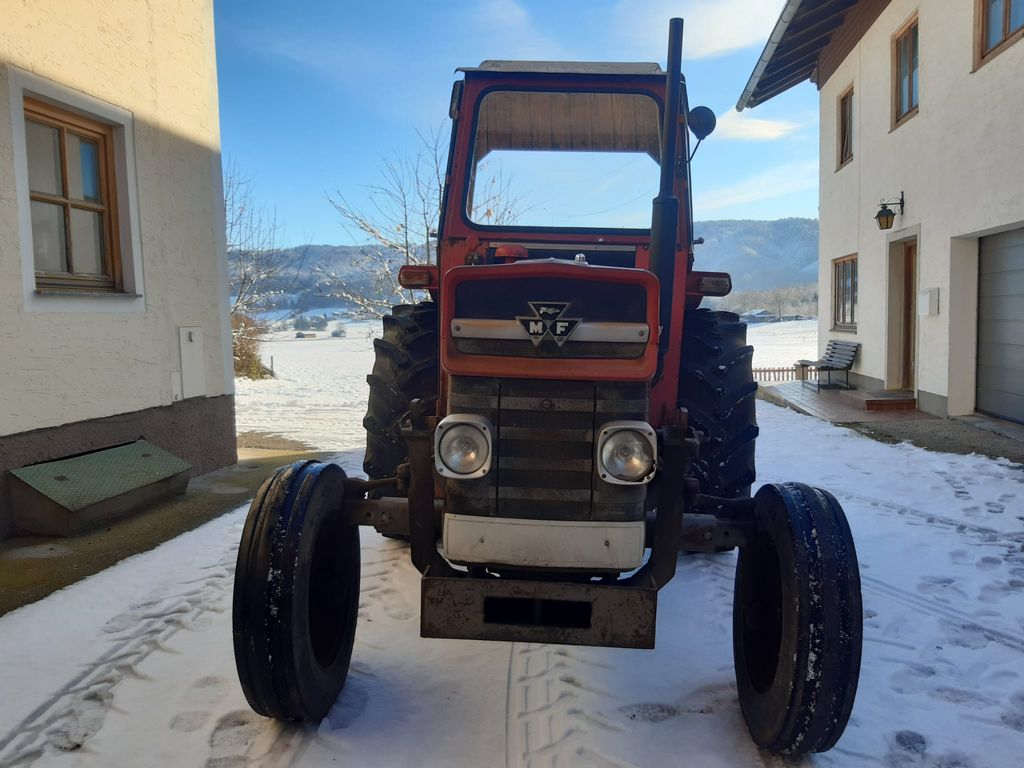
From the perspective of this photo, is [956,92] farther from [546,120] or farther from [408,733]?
[408,733]

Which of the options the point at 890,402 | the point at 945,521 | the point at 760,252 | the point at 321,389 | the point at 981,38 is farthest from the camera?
the point at 760,252

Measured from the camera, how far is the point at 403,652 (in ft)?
10.2

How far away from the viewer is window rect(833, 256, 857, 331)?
11.8 metres

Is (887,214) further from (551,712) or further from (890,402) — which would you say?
(551,712)

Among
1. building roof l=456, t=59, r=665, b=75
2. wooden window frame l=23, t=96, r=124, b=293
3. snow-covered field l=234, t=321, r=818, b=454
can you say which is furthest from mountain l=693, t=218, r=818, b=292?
building roof l=456, t=59, r=665, b=75

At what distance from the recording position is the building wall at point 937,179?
23.5ft

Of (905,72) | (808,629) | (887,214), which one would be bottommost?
(808,629)

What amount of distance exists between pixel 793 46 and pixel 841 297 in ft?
13.4

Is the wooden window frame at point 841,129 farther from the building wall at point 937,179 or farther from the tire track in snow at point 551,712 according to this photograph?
the tire track in snow at point 551,712

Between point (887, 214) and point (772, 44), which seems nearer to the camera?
point (887, 214)

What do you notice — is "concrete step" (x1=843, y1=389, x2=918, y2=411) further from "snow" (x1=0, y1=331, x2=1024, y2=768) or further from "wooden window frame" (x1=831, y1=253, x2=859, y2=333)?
"snow" (x1=0, y1=331, x2=1024, y2=768)

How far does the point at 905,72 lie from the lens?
966cm

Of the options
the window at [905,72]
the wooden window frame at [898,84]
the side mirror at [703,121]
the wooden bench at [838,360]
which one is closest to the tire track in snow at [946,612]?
the side mirror at [703,121]

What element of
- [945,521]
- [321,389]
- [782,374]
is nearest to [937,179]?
[945,521]
